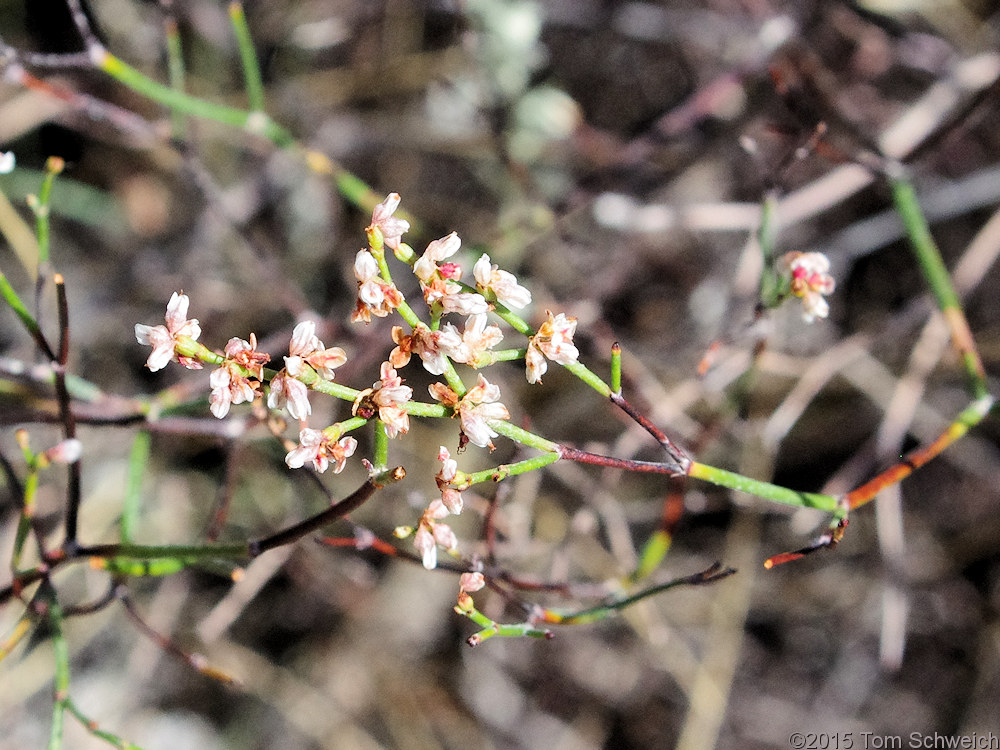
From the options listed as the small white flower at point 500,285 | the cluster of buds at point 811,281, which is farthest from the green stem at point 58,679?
the cluster of buds at point 811,281

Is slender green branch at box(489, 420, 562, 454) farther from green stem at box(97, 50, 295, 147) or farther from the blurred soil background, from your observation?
the blurred soil background

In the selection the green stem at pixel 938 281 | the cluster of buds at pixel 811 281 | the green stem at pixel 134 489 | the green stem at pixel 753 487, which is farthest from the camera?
the green stem at pixel 938 281

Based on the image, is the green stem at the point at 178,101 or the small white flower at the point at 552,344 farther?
the green stem at the point at 178,101

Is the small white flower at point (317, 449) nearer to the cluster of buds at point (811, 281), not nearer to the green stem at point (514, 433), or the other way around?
the green stem at point (514, 433)

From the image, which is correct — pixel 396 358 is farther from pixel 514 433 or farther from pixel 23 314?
pixel 23 314

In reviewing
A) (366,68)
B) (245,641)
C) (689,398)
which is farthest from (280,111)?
(245,641)

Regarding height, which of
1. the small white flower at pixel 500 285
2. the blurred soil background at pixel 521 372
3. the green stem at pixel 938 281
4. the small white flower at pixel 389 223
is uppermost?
the small white flower at pixel 389 223

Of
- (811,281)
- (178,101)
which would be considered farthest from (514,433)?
(178,101)

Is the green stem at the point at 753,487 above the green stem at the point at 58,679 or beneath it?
above
